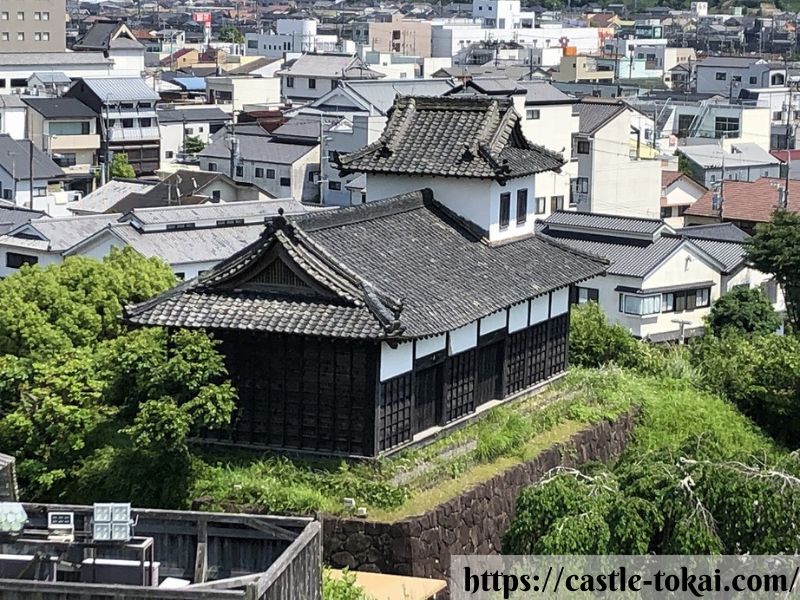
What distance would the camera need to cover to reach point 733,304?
1567 inches

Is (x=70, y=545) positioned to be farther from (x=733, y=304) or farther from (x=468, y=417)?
(x=733, y=304)

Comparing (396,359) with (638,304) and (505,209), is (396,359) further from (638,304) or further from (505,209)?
(638,304)

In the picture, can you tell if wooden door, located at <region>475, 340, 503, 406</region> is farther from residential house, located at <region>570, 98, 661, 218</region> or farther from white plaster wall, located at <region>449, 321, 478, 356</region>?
residential house, located at <region>570, 98, 661, 218</region>

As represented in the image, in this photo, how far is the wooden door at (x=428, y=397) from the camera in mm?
21531

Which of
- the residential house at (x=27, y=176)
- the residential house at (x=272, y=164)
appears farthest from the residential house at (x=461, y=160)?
the residential house at (x=272, y=164)

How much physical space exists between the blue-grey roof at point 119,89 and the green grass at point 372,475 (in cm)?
4845

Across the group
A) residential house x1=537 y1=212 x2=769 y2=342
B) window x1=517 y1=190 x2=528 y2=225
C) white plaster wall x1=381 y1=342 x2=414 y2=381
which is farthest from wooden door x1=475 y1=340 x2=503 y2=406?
residential house x1=537 y1=212 x2=769 y2=342

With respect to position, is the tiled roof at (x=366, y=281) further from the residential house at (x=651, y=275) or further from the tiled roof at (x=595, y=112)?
the tiled roof at (x=595, y=112)

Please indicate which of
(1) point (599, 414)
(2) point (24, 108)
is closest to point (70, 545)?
(1) point (599, 414)

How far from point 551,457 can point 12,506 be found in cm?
1198

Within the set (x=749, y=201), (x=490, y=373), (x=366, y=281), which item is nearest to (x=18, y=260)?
(x=490, y=373)

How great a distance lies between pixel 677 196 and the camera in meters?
62.1

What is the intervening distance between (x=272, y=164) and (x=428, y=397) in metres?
40.4

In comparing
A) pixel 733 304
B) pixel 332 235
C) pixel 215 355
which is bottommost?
pixel 733 304
